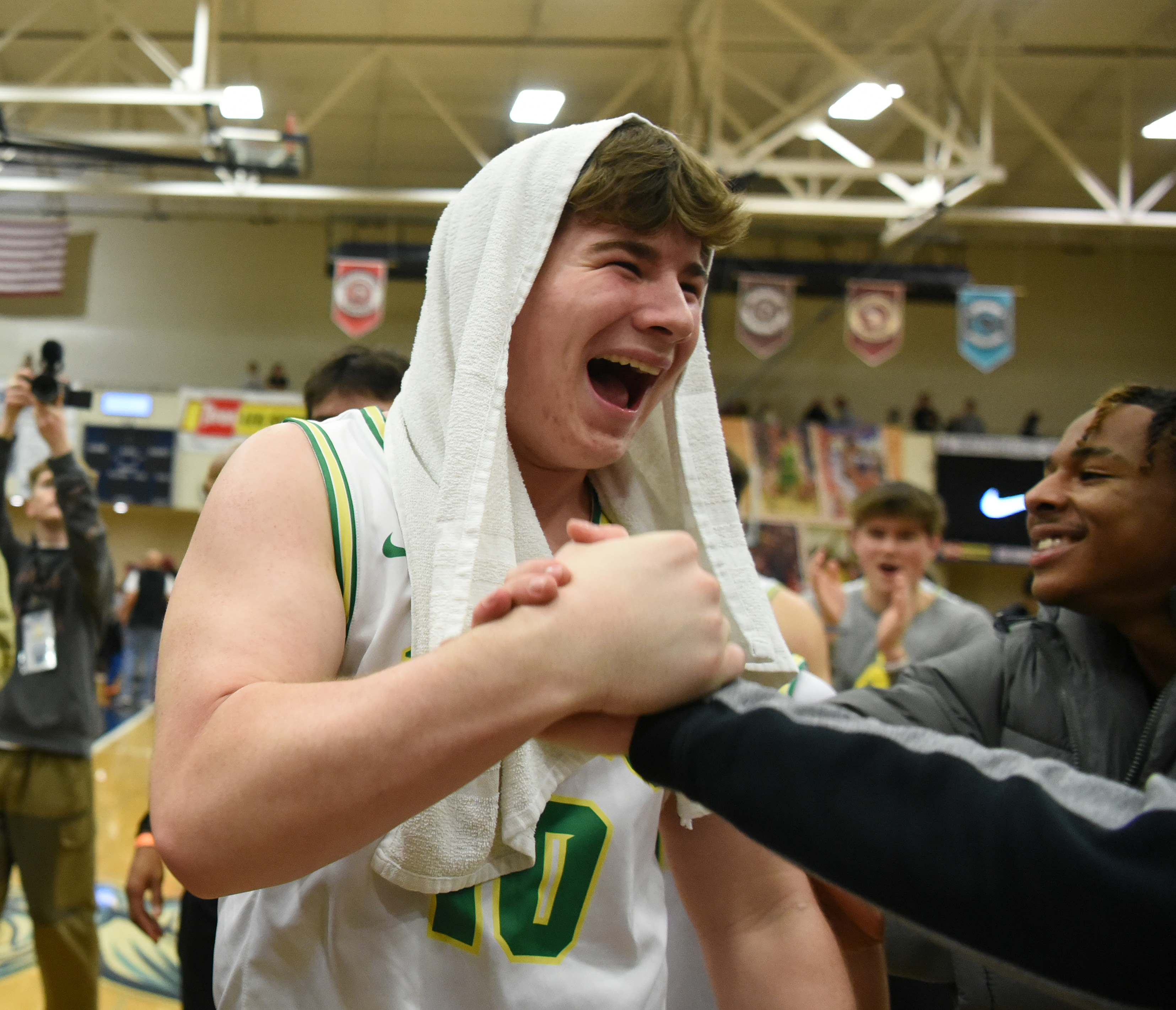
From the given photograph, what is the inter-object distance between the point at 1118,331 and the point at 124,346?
1627cm

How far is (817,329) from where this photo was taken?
16172mm

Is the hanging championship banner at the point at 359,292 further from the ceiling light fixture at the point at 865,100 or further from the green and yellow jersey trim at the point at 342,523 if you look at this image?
the green and yellow jersey trim at the point at 342,523

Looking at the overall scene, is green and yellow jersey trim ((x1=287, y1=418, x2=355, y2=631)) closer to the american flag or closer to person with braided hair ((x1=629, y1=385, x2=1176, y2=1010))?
person with braided hair ((x1=629, y1=385, x2=1176, y2=1010))

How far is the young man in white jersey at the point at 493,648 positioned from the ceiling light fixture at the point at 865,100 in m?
8.30

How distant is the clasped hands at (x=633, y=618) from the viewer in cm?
83

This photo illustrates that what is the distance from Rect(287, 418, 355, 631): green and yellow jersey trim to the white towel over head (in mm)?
60

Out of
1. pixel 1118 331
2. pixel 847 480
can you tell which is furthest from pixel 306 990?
pixel 1118 331

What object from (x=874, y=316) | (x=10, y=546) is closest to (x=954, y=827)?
(x=10, y=546)

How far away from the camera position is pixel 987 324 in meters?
11.5

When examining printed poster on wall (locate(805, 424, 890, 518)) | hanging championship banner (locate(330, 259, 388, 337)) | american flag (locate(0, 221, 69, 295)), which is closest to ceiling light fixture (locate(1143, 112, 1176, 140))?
printed poster on wall (locate(805, 424, 890, 518))

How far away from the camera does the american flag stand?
1355 cm

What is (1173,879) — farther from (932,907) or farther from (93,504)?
(93,504)

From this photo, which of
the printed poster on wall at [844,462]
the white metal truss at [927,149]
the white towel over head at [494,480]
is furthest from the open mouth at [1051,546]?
the printed poster on wall at [844,462]

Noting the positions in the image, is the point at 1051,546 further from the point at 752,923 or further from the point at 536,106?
the point at 536,106
